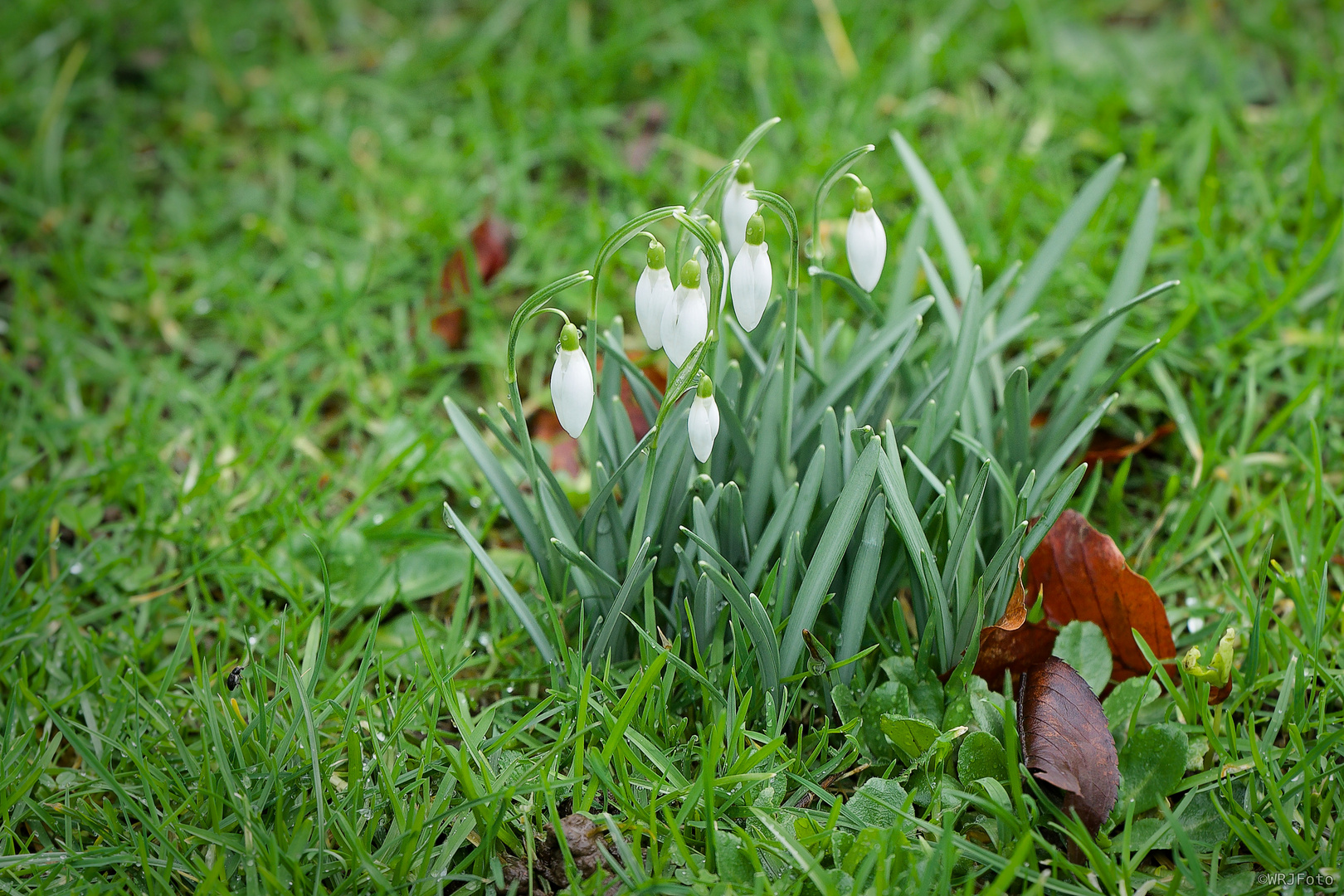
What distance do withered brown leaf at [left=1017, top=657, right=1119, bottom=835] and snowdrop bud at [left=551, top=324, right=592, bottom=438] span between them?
80 centimetres

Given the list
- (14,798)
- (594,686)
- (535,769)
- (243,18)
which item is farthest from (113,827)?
(243,18)

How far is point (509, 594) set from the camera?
1.65 m

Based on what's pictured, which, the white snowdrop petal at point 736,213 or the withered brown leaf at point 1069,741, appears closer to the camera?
the withered brown leaf at point 1069,741

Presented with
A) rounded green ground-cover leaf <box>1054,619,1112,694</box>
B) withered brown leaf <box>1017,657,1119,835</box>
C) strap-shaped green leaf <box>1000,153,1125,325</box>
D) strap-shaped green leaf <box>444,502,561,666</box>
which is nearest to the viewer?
withered brown leaf <box>1017,657,1119,835</box>

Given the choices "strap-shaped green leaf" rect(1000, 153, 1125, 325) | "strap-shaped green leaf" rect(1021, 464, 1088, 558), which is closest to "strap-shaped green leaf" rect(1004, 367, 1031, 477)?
"strap-shaped green leaf" rect(1021, 464, 1088, 558)

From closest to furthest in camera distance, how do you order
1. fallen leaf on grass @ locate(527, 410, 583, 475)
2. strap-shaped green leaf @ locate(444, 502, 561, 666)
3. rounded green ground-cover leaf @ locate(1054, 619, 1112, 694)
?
strap-shaped green leaf @ locate(444, 502, 561, 666) < rounded green ground-cover leaf @ locate(1054, 619, 1112, 694) < fallen leaf on grass @ locate(527, 410, 583, 475)

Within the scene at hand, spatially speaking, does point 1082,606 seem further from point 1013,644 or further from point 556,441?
point 556,441

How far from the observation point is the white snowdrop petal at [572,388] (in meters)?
1.38

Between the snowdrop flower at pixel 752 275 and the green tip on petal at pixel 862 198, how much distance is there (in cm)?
19

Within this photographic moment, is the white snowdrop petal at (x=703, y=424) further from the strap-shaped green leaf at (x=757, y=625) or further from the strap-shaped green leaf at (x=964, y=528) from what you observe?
the strap-shaped green leaf at (x=964, y=528)

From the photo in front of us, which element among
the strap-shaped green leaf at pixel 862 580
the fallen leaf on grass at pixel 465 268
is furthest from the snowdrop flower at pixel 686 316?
the fallen leaf on grass at pixel 465 268

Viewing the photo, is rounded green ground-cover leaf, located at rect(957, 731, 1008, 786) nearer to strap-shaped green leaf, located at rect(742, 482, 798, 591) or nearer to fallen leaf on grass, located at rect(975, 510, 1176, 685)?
fallen leaf on grass, located at rect(975, 510, 1176, 685)

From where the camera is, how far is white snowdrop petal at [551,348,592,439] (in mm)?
1384

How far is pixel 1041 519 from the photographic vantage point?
1.62 metres
